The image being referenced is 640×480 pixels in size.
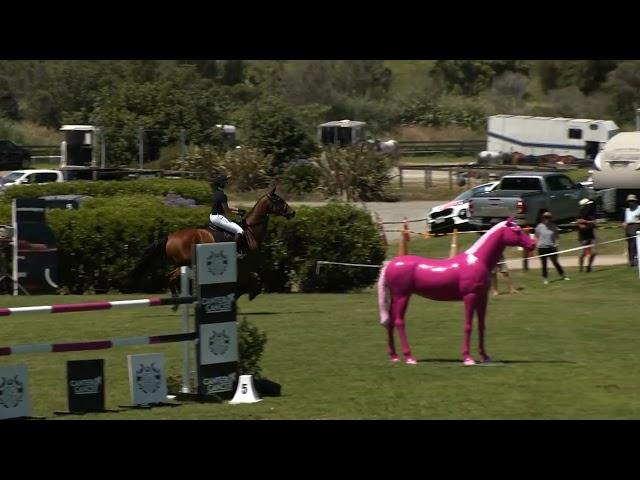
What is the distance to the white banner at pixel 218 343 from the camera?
13.2 metres

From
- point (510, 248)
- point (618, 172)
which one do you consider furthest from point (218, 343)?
point (618, 172)

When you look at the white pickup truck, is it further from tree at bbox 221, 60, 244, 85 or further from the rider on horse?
tree at bbox 221, 60, 244, 85

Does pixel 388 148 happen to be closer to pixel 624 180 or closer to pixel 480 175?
pixel 480 175

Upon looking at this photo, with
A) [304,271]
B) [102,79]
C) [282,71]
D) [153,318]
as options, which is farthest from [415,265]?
[282,71]

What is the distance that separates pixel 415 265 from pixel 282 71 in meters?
105

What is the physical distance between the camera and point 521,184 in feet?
133

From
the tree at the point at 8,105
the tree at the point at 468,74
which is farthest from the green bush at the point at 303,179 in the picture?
the tree at the point at 468,74

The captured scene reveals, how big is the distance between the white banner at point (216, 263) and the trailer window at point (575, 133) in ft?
176

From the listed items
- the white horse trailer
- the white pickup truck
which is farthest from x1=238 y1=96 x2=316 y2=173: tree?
the white pickup truck

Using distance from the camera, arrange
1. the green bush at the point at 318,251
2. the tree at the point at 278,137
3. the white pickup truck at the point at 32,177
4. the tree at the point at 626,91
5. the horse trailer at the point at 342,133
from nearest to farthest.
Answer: the green bush at the point at 318,251 → the white pickup truck at the point at 32,177 → the tree at the point at 278,137 → the horse trailer at the point at 342,133 → the tree at the point at 626,91

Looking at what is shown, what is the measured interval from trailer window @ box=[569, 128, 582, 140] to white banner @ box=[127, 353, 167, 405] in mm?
54237

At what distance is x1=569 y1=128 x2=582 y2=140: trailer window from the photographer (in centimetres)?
6521

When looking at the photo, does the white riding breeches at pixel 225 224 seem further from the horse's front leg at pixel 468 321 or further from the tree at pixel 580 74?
the tree at pixel 580 74

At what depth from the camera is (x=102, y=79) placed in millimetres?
92812
